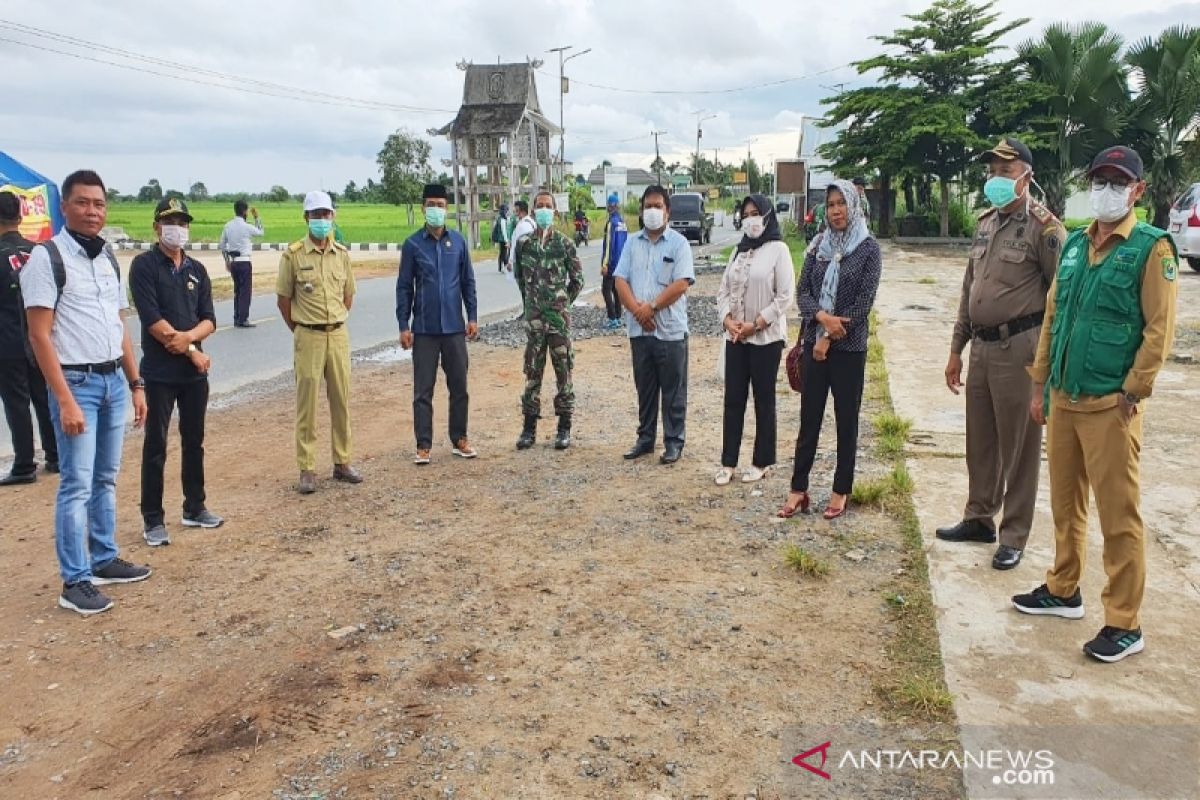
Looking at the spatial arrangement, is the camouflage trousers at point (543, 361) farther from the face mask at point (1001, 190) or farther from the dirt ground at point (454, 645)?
the face mask at point (1001, 190)

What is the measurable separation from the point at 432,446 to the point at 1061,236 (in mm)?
4475

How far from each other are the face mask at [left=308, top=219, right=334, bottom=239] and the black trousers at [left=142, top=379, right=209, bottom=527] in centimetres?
127

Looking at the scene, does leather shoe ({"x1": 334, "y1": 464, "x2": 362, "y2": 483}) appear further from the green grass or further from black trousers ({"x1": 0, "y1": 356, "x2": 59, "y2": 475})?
the green grass

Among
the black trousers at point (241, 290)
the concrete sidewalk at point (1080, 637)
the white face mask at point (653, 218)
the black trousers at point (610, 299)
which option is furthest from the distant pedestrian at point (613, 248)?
the concrete sidewalk at point (1080, 637)

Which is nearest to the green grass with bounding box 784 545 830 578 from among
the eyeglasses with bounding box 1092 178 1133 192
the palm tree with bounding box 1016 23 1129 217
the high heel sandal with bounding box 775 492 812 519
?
the high heel sandal with bounding box 775 492 812 519

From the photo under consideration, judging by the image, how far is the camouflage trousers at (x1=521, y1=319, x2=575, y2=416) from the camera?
656 cm

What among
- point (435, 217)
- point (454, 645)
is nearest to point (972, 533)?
point (454, 645)

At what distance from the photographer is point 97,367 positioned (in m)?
4.01

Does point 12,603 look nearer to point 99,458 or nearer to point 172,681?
point 99,458

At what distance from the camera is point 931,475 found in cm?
545

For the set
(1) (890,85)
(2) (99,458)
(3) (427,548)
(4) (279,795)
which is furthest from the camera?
(1) (890,85)

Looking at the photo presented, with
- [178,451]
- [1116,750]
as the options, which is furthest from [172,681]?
[178,451]

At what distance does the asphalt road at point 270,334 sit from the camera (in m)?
9.58

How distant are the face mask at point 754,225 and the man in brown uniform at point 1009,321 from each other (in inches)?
53.4
